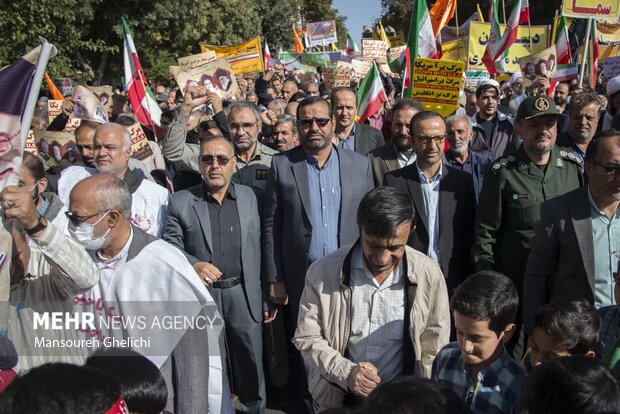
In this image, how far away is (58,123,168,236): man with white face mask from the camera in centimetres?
406

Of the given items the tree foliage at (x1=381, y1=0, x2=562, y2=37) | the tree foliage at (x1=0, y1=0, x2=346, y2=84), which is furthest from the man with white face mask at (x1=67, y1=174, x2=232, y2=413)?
the tree foliage at (x1=381, y1=0, x2=562, y2=37)

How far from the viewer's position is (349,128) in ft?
18.8

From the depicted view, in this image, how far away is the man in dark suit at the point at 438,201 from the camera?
13.1ft

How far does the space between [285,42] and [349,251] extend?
1475 inches

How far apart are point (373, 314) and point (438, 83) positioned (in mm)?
3958

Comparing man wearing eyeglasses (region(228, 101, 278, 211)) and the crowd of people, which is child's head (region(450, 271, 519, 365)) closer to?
the crowd of people

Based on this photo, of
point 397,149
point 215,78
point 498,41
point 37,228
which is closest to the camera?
point 37,228

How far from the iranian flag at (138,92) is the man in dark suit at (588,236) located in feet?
16.8

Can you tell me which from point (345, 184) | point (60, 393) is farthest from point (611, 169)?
point (60, 393)

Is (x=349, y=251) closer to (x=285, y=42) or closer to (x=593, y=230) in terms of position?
(x=593, y=230)

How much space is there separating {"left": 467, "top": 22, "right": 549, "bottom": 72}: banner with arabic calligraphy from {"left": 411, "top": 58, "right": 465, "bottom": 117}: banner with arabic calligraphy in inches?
278

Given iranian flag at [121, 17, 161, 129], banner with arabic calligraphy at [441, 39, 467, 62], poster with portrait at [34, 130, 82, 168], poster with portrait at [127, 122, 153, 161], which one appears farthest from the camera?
banner with arabic calligraphy at [441, 39, 467, 62]

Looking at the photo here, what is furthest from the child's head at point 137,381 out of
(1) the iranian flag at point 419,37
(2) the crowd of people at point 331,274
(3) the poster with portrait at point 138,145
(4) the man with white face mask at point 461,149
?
(1) the iranian flag at point 419,37

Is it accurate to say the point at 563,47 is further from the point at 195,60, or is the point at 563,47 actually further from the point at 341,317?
the point at 341,317
